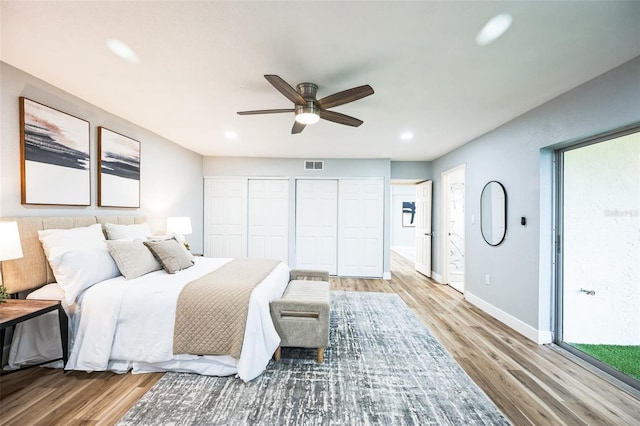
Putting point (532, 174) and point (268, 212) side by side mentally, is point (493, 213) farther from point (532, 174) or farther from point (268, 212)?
point (268, 212)

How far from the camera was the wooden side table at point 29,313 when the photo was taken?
1.75 metres

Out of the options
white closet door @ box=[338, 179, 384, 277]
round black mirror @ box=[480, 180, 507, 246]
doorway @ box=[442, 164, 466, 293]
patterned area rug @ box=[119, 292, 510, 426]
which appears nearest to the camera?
patterned area rug @ box=[119, 292, 510, 426]

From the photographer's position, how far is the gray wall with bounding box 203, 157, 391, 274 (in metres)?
5.54

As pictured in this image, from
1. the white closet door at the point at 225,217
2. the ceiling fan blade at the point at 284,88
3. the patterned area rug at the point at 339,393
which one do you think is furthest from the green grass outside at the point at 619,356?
the white closet door at the point at 225,217

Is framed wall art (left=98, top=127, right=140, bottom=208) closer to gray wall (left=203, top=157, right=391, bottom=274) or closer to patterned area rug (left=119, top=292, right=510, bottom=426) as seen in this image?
gray wall (left=203, top=157, right=391, bottom=274)

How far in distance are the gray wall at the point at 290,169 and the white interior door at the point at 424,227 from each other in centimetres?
93

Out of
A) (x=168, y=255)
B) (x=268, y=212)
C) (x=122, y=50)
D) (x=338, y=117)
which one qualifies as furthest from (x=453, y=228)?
(x=122, y=50)

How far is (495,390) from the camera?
6.71ft

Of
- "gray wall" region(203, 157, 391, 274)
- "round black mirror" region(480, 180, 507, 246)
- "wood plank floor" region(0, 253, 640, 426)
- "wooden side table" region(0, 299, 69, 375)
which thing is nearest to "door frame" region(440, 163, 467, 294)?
"gray wall" region(203, 157, 391, 274)

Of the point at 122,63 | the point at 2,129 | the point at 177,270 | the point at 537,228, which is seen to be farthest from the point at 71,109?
the point at 537,228

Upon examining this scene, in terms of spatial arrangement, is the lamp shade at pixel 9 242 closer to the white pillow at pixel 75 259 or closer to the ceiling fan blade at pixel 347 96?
the white pillow at pixel 75 259

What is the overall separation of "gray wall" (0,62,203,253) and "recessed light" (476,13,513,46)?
3.56m

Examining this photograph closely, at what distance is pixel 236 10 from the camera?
1.56 m

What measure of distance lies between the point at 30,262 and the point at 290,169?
13.2ft
